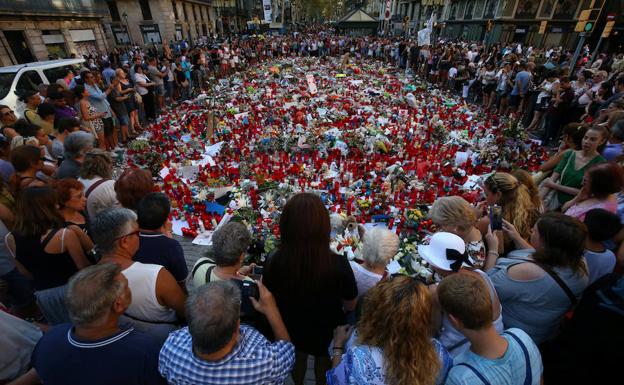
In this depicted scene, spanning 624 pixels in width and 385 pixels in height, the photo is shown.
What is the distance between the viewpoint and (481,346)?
5.10 ft

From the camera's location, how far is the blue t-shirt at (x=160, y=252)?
7.45 feet

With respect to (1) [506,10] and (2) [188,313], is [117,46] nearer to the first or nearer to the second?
(2) [188,313]

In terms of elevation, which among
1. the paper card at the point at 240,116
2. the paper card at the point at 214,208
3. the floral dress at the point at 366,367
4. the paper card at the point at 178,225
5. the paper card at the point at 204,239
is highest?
the floral dress at the point at 366,367

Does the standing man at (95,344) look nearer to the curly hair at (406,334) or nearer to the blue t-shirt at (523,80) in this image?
the curly hair at (406,334)

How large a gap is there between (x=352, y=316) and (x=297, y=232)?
98 centimetres

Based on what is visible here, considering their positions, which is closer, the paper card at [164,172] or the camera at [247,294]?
the camera at [247,294]

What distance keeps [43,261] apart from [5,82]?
9.55 m

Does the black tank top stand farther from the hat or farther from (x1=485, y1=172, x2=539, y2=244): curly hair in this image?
(x1=485, y1=172, x2=539, y2=244): curly hair

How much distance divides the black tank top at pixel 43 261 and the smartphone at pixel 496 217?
3.82m

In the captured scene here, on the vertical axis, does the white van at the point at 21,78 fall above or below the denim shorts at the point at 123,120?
above

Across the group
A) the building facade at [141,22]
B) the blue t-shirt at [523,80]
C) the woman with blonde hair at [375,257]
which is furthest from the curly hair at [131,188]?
the building facade at [141,22]

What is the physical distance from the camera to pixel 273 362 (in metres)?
1.67

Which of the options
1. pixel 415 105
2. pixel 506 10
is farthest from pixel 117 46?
pixel 506 10

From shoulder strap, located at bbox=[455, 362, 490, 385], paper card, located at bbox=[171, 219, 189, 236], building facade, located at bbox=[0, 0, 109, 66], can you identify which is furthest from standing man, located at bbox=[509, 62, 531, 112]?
building facade, located at bbox=[0, 0, 109, 66]
